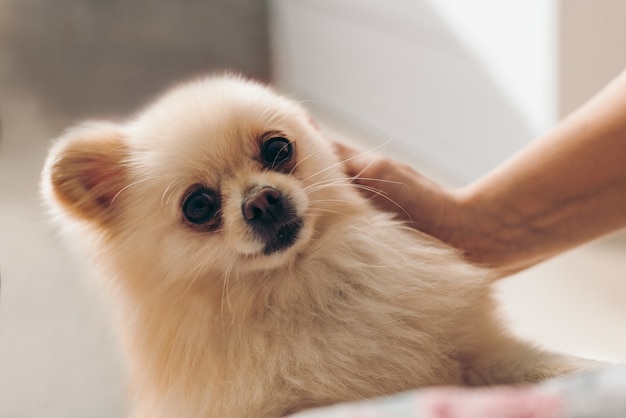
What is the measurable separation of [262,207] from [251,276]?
0.12 m

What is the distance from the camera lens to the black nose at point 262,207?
88 cm

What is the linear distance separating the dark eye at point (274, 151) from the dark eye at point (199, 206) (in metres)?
0.12

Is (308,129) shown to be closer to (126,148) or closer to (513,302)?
(126,148)

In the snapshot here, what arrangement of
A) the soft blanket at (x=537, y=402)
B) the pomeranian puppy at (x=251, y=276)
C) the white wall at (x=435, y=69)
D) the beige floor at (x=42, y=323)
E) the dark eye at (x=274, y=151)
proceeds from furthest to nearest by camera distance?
the white wall at (x=435, y=69), the beige floor at (x=42, y=323), the dark eye at (x=274, y=151), the pomeranian puppy at (x=251, y=276), the soft blanket at (x=537, y=402)

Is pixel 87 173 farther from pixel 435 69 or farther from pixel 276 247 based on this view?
pixel 435 69

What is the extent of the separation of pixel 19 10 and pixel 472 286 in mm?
1356

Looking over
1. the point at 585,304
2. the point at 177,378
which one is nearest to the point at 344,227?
the point at 177,378

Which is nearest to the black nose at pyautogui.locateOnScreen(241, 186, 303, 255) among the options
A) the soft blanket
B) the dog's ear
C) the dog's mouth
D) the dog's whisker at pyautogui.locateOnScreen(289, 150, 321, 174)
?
the dog's mouth

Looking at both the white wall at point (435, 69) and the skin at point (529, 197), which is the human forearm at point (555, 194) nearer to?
the skin at point (529, 197)

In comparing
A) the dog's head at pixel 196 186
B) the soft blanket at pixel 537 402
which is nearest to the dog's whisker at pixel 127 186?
→ the dog's head at pixel 196 186

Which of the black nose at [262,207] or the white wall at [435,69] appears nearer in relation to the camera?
the black nose at [262,207]

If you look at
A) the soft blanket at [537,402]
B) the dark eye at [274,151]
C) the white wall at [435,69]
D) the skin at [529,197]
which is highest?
the white wall at [435,69]

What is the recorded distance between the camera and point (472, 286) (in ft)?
3.13

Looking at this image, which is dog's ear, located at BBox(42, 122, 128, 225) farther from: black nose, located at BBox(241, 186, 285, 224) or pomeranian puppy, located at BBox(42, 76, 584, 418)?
black nose, located at BBox(241, 186, 285, 224)
